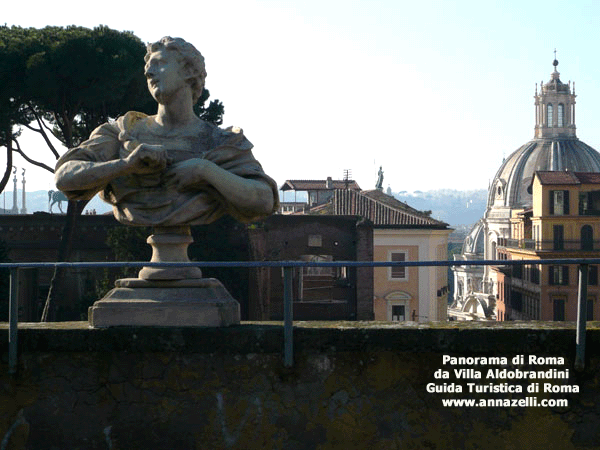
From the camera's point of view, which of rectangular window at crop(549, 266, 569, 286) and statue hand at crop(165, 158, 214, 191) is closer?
statue hand at crop(165, 158, 214, 191)

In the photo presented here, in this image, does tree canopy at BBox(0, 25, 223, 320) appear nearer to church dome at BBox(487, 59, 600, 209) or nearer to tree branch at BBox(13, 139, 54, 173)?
tree branch at BBox(13, 139, 54, 173)

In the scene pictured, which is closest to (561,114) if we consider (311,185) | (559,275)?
(311,185)

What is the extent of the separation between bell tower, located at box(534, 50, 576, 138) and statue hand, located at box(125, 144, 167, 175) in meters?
136

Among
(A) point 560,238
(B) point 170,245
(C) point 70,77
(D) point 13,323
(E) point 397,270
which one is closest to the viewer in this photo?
(D) point 13,323

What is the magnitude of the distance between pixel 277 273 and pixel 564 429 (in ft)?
102

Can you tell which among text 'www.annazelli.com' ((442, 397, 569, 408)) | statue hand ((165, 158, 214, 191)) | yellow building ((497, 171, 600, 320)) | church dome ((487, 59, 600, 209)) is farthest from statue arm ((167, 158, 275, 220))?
church dome ((487, 59, 600, 209))

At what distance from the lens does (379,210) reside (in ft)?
182

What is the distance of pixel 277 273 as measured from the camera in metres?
35.9

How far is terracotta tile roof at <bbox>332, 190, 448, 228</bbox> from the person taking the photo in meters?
54.6

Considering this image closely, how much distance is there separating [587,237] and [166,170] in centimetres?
5511

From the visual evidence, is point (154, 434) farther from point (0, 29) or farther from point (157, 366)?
point (0, 29)

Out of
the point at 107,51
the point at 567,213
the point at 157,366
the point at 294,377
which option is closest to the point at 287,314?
the point at 294,377

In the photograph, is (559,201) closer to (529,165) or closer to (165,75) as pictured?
(165,75)

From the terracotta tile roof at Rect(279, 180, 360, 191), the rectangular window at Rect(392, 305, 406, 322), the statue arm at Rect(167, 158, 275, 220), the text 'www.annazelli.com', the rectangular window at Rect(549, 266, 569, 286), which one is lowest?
the rectangular window at Rect(392, 305, 406, 322)
